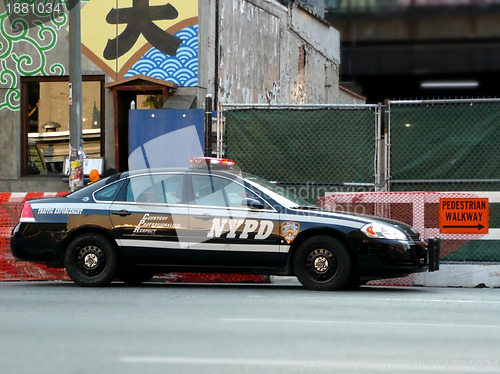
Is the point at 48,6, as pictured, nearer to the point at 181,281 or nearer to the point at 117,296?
the point at 181,281

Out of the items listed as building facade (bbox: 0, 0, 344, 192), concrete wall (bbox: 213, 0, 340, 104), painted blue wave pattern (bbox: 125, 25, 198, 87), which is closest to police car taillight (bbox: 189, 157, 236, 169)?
building facade (bbox: 0, 0, 344, 192)

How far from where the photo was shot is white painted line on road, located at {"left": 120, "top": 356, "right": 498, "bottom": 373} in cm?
657

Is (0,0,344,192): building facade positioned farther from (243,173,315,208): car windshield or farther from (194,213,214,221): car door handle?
(194,213,214,221): car door handle

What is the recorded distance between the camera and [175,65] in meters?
19.6

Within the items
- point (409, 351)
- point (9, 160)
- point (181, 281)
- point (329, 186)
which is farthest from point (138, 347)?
point (9, 160)

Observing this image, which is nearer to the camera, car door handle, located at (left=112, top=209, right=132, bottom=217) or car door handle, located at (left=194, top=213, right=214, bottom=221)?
car door handle, located at (left=194, top=213, right=214, bottom=221)

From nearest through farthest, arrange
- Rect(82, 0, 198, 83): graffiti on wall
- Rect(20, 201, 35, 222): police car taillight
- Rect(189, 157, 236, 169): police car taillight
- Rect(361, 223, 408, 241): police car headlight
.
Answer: Rect(361, 223, 408, 241): police car headlight < Rect(20, 201, 35, 222): police car taillight < Rect(189, 157, 236, 169): police car taillight < Rect(82, 0, 198, 83): graffiti on wall

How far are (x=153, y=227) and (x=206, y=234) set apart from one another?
691mm

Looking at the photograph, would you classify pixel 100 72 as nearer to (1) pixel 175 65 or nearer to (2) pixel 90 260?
(1) pixel 175 65

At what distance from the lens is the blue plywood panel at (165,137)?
15.9 m

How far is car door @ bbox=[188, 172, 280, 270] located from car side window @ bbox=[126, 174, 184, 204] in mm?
271

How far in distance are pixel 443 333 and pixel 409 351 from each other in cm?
110

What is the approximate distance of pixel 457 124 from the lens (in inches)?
564

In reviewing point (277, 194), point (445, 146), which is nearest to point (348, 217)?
point (277, 194)
